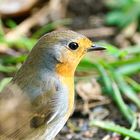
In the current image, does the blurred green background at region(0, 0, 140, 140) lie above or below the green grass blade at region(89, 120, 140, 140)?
above

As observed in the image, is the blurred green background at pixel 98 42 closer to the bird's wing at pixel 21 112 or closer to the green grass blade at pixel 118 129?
the green grass blade at pixel 118 129

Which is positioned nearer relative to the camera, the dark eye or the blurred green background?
the dark eye

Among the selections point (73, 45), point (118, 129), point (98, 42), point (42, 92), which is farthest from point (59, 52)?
point (98, 42)

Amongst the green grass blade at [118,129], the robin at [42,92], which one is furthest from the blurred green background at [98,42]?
the robin at [42,92]

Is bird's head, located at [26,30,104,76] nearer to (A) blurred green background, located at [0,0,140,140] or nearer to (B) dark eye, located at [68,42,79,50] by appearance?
(B) dark eye, located at [68,42,79,50]

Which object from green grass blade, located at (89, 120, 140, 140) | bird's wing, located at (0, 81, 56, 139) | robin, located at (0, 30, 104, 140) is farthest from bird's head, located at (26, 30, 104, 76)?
green grass blade, located at (89, 120, 140, 140)

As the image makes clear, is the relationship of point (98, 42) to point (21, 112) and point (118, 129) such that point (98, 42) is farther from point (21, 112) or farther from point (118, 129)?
point (21, 112)

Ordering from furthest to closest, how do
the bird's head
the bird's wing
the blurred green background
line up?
the blurred green background → the bird's head → the bird's wing
